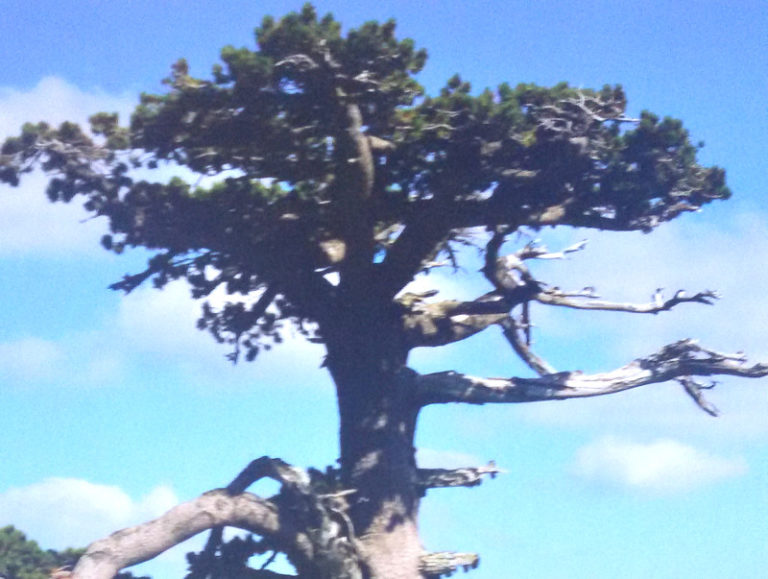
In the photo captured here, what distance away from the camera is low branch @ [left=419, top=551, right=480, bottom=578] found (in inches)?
601

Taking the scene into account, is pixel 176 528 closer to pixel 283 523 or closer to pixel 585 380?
pixel 283 523

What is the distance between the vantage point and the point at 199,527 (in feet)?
48.7

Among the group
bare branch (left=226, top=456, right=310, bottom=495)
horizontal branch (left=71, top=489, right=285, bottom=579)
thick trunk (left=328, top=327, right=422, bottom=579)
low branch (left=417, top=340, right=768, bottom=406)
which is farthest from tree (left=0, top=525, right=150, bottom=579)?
low branch (left=417, top=340, right=768, bottom=406)

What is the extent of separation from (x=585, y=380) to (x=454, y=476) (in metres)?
2.62

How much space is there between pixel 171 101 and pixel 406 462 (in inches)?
230

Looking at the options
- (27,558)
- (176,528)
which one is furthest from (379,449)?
(27,558)

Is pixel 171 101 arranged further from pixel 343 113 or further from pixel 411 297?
pixel 411 297

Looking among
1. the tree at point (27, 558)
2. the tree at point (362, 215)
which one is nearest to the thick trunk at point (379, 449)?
the tree at point (362, 215)

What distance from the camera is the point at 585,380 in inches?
675

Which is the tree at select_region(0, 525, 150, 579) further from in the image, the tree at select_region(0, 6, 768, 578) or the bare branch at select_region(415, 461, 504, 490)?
the bare branch at select_region(415, 461, 504, 490)

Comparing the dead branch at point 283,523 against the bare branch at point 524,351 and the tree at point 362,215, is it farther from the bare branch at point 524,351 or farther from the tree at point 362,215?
the bare branch at point 524,351

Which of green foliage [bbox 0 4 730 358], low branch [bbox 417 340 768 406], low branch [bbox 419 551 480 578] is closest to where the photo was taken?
green foliage [bbox 0 4 730 358]

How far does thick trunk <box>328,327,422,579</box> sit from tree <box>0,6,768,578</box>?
0.03 metres

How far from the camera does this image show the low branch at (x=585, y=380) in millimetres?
16594
